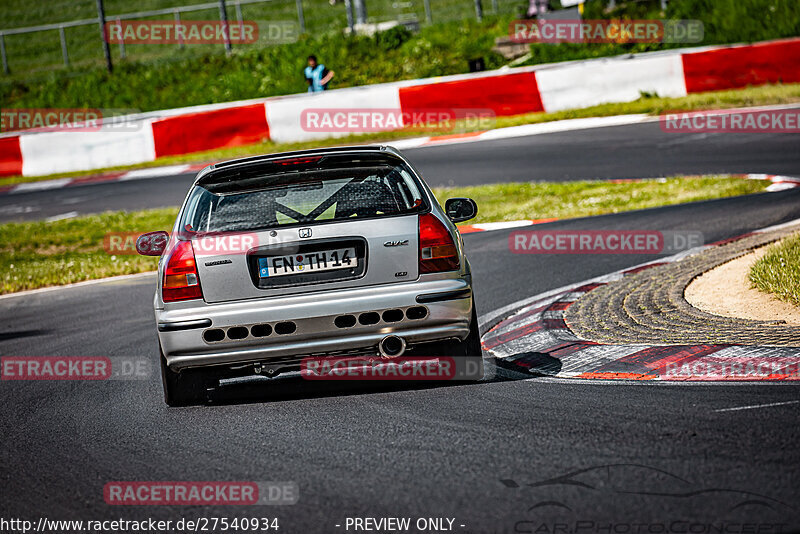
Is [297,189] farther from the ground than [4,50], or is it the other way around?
[4,50]

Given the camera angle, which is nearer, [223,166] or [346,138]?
[223,166]

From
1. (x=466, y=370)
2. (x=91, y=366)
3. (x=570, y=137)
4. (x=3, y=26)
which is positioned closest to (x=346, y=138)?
(x=570, y=137)

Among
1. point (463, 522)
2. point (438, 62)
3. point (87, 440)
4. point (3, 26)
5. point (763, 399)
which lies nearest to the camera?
point (463, 522)

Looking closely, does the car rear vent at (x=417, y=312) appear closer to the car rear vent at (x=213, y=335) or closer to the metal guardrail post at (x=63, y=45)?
the car rear vent at (x=213, y=335)

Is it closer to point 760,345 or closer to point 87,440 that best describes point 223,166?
point 87,440

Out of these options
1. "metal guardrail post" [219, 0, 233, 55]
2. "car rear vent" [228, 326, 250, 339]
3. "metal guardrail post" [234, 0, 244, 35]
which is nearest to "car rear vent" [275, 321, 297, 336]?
"car rear vent" [228, 326, 250, 339]

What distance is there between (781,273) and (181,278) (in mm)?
4162

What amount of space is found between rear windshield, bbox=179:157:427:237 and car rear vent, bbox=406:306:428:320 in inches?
22.3

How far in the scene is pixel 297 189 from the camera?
6.47 metres

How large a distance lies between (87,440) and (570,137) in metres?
14.9

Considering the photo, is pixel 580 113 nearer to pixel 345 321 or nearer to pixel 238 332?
pixel 345 321

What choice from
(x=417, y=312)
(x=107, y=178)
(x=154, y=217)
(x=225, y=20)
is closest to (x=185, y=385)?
(x=417, y=312)

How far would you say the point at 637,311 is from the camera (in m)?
7.86

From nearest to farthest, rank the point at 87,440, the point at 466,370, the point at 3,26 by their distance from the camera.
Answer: the point at 87,440 < the point at 466,370 < the point at 3,26
